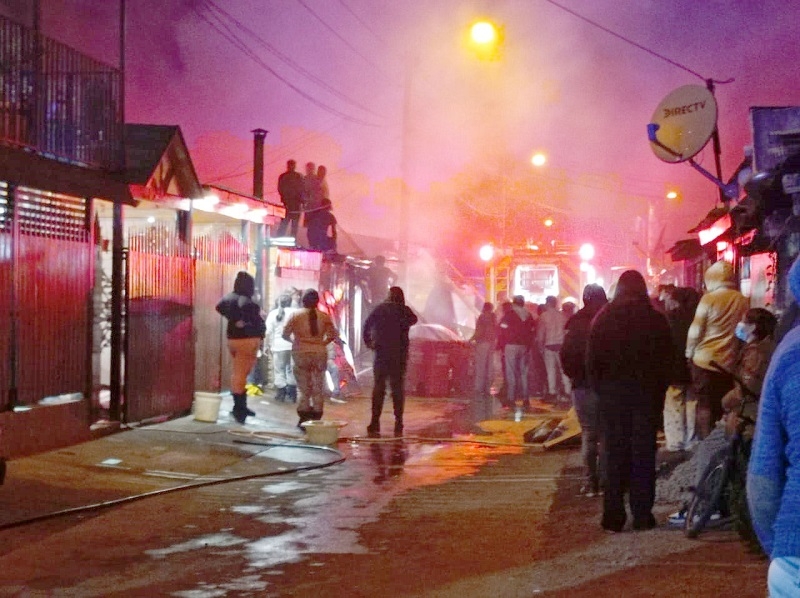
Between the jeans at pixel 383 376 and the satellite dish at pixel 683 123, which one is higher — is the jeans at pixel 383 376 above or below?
below

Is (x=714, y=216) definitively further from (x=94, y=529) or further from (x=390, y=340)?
(x=94, y=529)

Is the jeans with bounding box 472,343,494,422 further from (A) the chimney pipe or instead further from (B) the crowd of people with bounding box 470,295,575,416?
(A) the chimney pipe

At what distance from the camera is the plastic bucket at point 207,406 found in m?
12.6

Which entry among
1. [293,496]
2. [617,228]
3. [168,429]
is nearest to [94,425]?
[168,429]

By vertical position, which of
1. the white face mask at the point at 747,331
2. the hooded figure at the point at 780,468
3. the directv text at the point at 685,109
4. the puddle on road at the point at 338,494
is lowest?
the puddle on road at the point at 338,494

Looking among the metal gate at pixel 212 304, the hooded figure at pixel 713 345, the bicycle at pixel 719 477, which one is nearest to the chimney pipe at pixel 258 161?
the metal gate at pixel 212 304

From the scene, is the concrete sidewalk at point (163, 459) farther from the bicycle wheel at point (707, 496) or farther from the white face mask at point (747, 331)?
the white face mask at point (747, 331)

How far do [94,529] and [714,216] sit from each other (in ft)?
32.6

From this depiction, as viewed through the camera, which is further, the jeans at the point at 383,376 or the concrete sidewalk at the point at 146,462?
the jeans at the point at 383,376

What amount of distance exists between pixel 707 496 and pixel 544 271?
20.6m

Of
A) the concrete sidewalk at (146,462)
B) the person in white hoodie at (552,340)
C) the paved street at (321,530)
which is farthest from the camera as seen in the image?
the person in white hoodie at (552,340)

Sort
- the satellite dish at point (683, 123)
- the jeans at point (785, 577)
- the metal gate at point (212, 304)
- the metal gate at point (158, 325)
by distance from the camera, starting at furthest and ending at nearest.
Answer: the metal gate at point (212, 304) → the satellite dish at point (683, 123) → the metal gate at point (158, 325) → the jeans at point (785, 577)

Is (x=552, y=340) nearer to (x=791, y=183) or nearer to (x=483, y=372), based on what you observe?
(x=483, y=372)

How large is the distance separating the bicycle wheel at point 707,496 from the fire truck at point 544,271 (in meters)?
20.0
